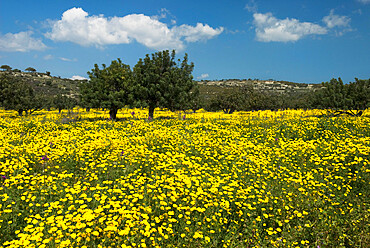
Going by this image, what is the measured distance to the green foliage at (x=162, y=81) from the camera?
82.8 feet

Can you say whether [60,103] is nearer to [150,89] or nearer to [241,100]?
[150,89]

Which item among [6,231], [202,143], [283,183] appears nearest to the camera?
[6,231]

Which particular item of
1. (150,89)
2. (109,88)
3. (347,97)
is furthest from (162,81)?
(347,97)

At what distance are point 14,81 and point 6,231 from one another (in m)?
40.9

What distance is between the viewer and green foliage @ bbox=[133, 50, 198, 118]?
25234mm

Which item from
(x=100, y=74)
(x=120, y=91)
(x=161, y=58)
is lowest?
(x=120, y=91)

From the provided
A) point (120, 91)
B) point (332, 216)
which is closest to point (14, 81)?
point (120, 91)

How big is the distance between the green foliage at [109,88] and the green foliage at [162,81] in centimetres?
136

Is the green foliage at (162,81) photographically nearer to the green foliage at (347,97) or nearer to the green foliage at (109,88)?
the green foliage at (109,88)

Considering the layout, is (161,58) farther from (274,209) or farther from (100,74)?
(274,209)

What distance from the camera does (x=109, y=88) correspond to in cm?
2473

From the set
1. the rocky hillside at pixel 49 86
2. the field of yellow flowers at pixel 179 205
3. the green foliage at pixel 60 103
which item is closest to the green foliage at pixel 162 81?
the field of yellow flowers at pixel 179 205

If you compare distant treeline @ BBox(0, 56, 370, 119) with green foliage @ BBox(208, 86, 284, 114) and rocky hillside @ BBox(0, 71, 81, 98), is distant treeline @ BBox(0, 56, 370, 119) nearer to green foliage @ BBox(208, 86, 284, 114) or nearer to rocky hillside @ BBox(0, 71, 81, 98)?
green foliage @ BBox(208, 86, 284, 114)

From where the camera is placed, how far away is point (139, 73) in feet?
86.7
